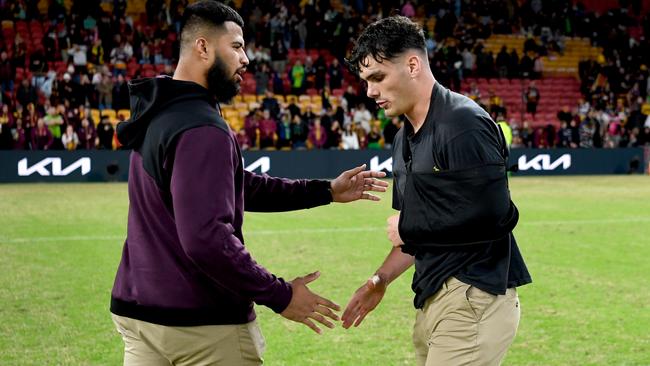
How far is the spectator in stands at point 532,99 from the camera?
33.0m

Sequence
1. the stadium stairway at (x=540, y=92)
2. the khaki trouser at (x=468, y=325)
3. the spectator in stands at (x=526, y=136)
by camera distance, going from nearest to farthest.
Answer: the khaki trouser at (x=468, y=325)
the spectator in stands at (x=526, y=136)
the stadium stairway at (x=540, y=92)

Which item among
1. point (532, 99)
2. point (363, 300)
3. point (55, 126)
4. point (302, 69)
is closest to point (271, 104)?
point (302, 69)

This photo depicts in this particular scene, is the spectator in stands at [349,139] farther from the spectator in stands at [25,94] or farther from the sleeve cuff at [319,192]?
the sleeve cuff at [319,192]

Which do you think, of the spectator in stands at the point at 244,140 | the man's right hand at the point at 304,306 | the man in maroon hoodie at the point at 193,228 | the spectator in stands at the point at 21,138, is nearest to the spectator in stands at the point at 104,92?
the spectator in stands at the point at 21,138

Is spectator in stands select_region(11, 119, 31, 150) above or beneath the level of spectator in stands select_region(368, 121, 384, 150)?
above

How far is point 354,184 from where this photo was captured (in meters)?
4.47

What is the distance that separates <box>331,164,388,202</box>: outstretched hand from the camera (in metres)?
Result: 4.44

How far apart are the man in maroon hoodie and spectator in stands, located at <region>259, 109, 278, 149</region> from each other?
23.4m

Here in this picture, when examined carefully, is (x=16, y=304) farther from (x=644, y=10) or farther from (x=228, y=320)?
(x=644, y=10)

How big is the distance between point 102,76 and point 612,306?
21.8 m

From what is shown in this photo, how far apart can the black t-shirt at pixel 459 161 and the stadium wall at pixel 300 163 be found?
21.1 meters

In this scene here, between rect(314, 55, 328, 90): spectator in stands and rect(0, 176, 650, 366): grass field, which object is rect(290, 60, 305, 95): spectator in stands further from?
rect(0, 176, 650, 366): grass field

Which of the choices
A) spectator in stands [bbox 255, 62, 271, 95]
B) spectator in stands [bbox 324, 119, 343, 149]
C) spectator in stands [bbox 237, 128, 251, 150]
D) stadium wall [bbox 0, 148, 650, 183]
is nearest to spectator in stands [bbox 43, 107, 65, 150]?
stadium wall [bbox 0, 148, 650, 183]

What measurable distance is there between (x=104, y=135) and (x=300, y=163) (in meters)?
5.62
